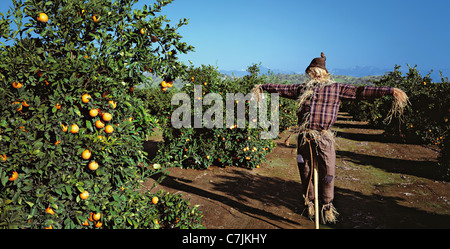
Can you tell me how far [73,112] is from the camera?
225 cm

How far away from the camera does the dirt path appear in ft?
14.0

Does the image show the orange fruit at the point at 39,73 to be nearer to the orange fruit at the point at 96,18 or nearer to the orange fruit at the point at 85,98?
the orange fruit at the point at 85,98

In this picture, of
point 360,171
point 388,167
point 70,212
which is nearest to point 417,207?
point 360,171

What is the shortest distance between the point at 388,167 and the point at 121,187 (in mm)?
7389

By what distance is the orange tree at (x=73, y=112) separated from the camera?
2.12 m

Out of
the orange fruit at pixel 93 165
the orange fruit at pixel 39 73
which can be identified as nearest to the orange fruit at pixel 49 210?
the orange fruit at pixel 93 165

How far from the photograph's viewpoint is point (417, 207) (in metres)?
4.70

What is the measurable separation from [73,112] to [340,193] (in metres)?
5.20

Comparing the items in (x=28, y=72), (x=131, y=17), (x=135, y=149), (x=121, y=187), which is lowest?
(x=121, y=187)

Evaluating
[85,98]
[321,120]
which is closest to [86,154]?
[85,98]

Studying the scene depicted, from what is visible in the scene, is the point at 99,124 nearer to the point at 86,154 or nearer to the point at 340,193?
the point at 86,154

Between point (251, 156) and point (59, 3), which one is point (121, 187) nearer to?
point (59, 3)

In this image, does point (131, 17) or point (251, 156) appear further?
point (251, 156)
